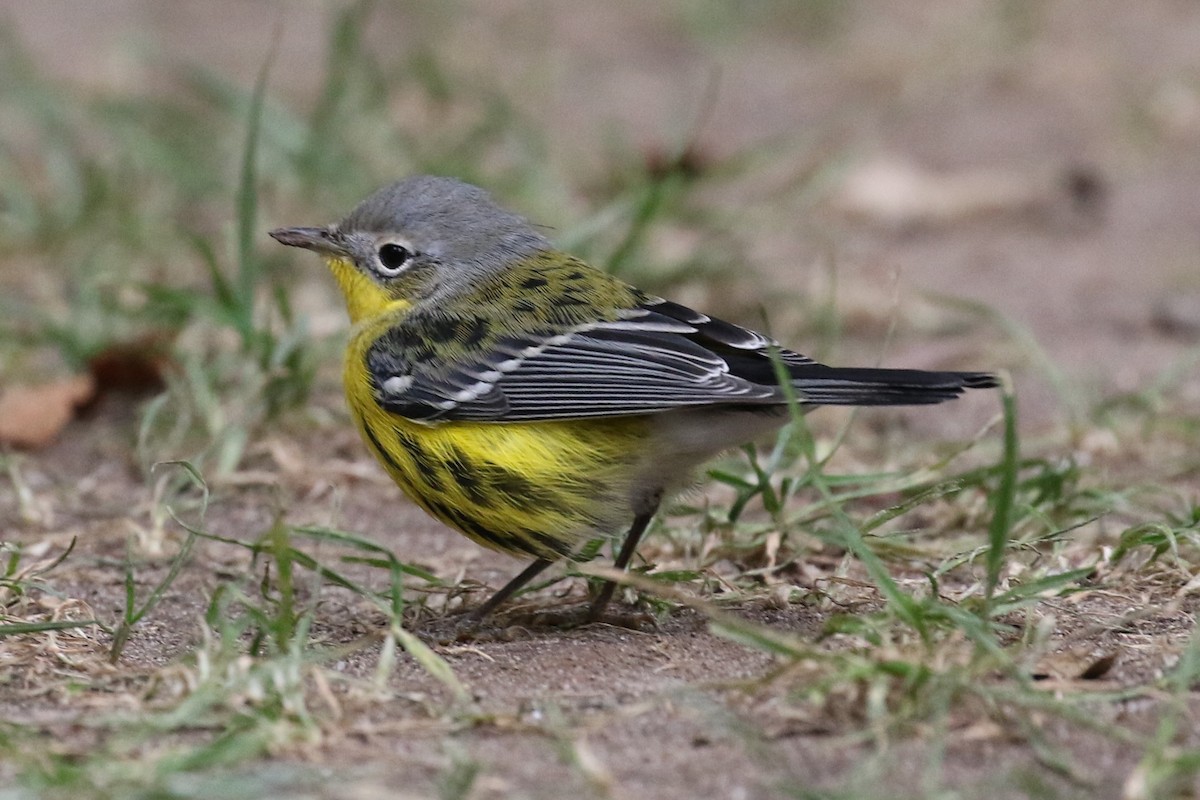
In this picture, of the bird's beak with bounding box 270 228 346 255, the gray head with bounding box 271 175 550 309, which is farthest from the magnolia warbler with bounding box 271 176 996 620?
the bird's beak with bounding box 270 228 346 255

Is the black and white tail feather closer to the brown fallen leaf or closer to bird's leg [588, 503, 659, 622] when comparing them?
bird's leg [588, 503, 659, 622]

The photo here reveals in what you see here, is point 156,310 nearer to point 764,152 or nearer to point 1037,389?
point 764,152

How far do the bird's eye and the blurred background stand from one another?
2.68 ft

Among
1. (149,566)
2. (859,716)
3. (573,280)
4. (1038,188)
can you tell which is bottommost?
(149,566)

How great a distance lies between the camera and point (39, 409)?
5.98 m

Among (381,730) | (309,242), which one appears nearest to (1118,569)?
(381,730)

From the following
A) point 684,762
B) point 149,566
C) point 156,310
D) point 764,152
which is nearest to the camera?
point 684,762

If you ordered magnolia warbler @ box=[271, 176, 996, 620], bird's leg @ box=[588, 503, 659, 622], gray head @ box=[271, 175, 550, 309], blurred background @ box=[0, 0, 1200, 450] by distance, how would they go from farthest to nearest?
blurred background @ box=[0, 0, 1200, 450] < gray head @ box=[271, 175, 550, 309] < bird's leg @ box=[588, 503, 659, 622] < magnolia warbler @ box=[271, 176, 996, 620]

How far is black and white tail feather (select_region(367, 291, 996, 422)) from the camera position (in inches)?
156

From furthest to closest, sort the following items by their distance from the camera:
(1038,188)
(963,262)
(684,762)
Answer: (1038,188), (963,262), (684,762)

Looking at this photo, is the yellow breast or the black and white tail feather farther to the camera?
the yellow breast

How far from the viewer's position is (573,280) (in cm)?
488

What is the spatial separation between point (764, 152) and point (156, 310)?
9.83 feet

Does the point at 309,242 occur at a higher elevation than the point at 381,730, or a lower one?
higher
